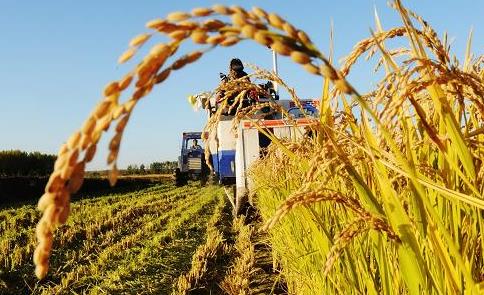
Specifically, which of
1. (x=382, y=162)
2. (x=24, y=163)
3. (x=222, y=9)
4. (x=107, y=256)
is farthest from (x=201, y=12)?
(x=24, y=163)

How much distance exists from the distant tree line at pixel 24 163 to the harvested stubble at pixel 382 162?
Result: 28935mm

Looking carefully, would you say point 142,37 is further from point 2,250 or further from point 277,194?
point 2,250

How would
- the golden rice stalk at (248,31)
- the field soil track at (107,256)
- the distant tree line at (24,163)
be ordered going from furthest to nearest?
the distant tree line at (24,163) → the field soil track at (107,256) → the golden rice stalk at (248,31)

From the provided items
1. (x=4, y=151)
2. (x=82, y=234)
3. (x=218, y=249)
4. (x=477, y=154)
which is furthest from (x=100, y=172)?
(x=477, y=154)

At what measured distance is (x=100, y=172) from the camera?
4634 centimetres

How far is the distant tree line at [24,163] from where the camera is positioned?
2861cm

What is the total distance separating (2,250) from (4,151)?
23490mm

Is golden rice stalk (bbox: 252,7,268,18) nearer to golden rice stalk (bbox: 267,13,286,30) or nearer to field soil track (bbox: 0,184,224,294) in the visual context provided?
golden rice stalk (bbox: 267,13,286,30)

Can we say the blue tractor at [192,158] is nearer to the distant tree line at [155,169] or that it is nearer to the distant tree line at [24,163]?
the distant tree line at [24,163]

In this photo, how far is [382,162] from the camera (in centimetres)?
117

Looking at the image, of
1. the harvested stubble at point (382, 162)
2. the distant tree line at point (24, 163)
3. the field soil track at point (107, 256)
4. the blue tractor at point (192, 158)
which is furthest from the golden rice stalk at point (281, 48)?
→ the distant tree line at point (24, 163)

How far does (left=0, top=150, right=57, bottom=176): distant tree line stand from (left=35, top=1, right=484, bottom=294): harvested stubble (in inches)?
1139

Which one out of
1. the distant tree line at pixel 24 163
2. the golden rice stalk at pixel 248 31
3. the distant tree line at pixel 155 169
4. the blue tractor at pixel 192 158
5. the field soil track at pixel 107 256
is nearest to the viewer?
the golden rice stalk at pixel 248 31

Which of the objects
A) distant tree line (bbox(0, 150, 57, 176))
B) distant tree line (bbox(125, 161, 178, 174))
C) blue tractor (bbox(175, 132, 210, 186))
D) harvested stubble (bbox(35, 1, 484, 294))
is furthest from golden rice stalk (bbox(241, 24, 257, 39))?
distant tree line (bbox(125, 161, 178, 174))
